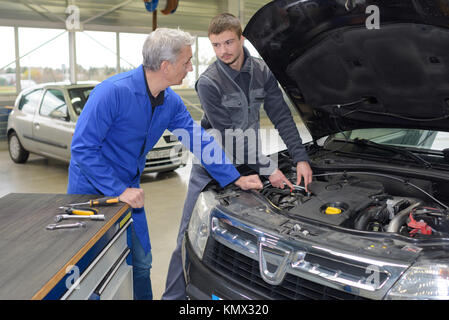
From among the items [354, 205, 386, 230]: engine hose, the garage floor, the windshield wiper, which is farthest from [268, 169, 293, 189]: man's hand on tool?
the garage floor

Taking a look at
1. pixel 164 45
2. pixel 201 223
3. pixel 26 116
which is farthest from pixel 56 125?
pixel 201 223

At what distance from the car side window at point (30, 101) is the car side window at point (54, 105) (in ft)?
0.56

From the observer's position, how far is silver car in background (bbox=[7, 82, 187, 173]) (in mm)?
5098

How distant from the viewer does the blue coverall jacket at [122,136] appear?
171 centimetres

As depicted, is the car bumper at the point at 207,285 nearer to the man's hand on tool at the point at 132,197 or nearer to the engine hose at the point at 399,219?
the man's hand on tool at the point at 132,197

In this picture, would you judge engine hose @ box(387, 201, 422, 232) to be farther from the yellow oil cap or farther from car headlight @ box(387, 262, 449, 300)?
car headlight @ box(387, 262, 449, 300)

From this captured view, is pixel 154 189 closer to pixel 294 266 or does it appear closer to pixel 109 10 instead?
pixel 294 266

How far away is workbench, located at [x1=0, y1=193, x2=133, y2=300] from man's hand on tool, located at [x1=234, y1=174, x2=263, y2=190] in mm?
516

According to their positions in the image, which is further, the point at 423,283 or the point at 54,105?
the point at 54,105

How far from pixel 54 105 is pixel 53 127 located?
0.32 meters

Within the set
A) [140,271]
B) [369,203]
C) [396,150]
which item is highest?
[396,150]

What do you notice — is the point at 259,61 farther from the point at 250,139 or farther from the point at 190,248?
the point at 190,248

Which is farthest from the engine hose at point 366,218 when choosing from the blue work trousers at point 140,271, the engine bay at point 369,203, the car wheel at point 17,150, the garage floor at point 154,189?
the car wheel at point 17,150

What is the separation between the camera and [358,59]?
1911 millimetres
